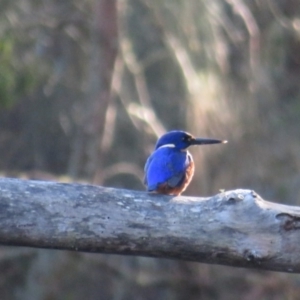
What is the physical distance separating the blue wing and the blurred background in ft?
10.1

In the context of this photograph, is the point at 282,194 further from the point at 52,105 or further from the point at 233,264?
the point at 233,264

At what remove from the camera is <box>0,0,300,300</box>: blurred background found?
8.59 m

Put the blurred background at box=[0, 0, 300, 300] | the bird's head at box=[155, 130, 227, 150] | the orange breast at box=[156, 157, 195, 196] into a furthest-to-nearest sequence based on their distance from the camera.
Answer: the blurred background at box=[0, 0, 300, 300]
the bird's head at box=[155, 130, 227, 150]
the orange breast at box=[156, 157, 195, 196]

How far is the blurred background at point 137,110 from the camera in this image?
338 inches

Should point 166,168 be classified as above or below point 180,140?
below

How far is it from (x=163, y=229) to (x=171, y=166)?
3.25 feet

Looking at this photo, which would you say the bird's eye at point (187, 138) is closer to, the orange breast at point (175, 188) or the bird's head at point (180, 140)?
the bird's head at point (180, 140)

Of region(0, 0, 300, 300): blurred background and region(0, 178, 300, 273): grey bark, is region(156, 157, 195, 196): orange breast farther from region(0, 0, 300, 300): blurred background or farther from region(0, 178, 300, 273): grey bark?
region(0, 0, 300, 300): blurred background

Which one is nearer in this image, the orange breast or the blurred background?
the orange breast

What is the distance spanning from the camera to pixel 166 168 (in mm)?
4465

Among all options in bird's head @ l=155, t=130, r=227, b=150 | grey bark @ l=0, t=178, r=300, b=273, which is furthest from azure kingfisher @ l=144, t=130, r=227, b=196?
grey bark @ l=0, t=178, r=300, b=273

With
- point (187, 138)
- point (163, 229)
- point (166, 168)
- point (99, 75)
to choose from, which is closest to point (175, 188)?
point (166, 168)

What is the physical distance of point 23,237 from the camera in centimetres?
352

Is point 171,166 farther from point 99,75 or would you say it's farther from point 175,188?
point 99,75
